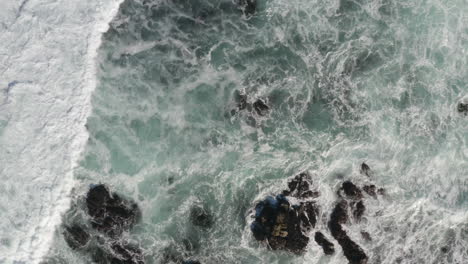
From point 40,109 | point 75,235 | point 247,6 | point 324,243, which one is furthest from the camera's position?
point 247,6

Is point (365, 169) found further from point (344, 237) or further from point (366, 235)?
point (344, 237)

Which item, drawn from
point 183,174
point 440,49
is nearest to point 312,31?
point 440,49

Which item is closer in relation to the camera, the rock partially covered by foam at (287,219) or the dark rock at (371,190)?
the rock partially covered by foam at (287,219)

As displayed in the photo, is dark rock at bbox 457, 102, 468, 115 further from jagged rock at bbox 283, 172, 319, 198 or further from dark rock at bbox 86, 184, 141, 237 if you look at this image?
dark rock at bbox 86, 184, 141, 237

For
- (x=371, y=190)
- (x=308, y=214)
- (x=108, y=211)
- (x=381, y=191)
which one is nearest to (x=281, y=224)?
(x=308, y=214)

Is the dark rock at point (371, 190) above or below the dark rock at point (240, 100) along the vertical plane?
below

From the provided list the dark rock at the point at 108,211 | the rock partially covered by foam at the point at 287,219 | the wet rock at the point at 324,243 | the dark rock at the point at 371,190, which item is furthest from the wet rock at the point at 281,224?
the dark rock at the point at 108,211

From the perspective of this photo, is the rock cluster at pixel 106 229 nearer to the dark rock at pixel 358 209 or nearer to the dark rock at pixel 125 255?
the dark rock at pixel 125 255
